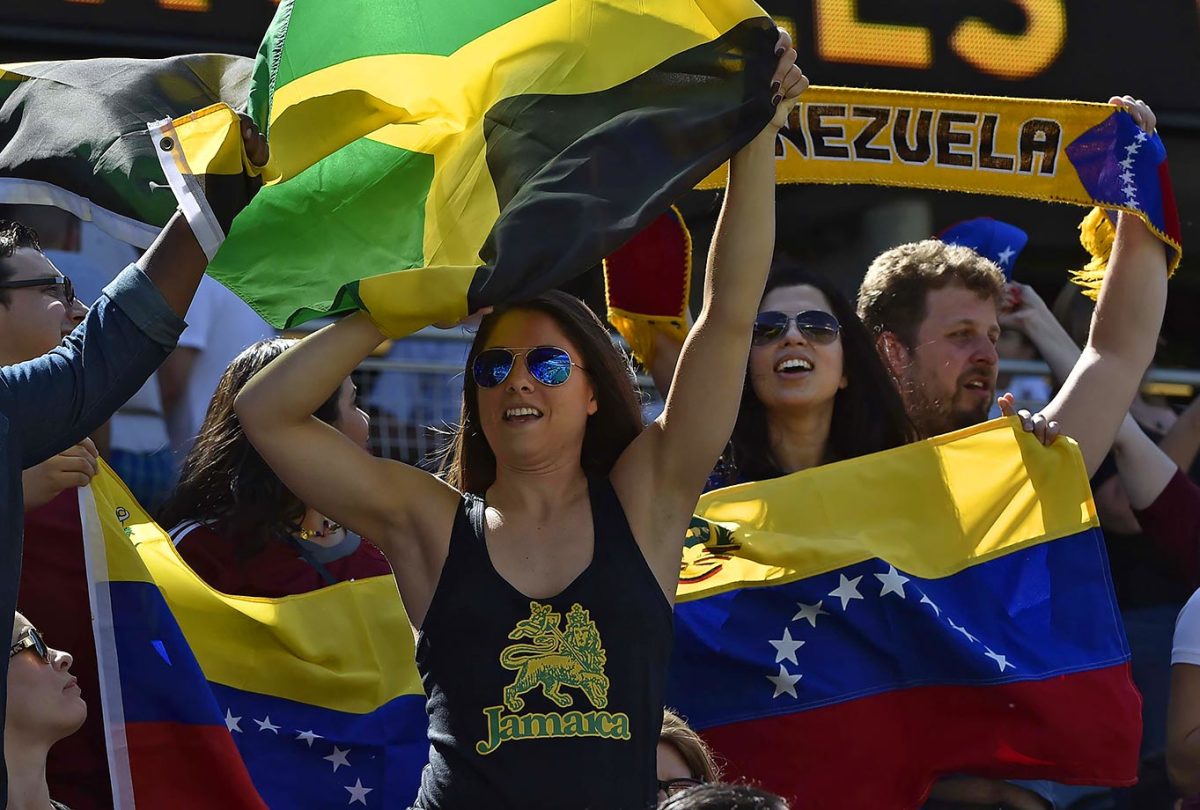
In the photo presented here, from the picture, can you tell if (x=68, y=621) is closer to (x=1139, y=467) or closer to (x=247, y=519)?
(x=247, y=519)

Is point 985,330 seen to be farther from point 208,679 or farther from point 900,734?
point 208,679

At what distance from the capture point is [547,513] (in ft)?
9.91

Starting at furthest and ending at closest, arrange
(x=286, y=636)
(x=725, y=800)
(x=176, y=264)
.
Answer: (x=286, y=636) < (x=176, y=264) < (x=725, y=800)

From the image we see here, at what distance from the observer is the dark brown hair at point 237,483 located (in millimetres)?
3865

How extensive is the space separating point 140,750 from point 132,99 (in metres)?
1.21

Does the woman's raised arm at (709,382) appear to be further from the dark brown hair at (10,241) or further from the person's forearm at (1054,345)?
the person's forearm at (1054,345)

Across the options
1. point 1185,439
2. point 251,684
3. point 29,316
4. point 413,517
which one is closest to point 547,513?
point 413,517

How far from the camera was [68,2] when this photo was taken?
4750 millimetres

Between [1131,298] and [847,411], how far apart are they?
658mm

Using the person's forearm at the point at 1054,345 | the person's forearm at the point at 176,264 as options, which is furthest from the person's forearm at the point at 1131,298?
the person's forearm at the point at 176,264

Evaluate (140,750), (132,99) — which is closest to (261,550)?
(140,750)

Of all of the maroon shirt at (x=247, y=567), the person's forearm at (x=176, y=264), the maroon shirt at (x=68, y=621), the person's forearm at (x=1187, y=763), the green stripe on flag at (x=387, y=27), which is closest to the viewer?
the person's forearm at (x=176, y=264)

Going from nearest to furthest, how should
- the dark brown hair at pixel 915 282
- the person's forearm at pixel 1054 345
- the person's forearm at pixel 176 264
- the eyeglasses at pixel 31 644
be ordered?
the person's forearm at pixel 176 264 → the eyeglasses at pixel 31 644 → the dark brown hair at pixel 915 282 → the person's forearm at pixel 1054 345

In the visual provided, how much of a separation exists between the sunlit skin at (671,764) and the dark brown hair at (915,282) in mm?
1458
